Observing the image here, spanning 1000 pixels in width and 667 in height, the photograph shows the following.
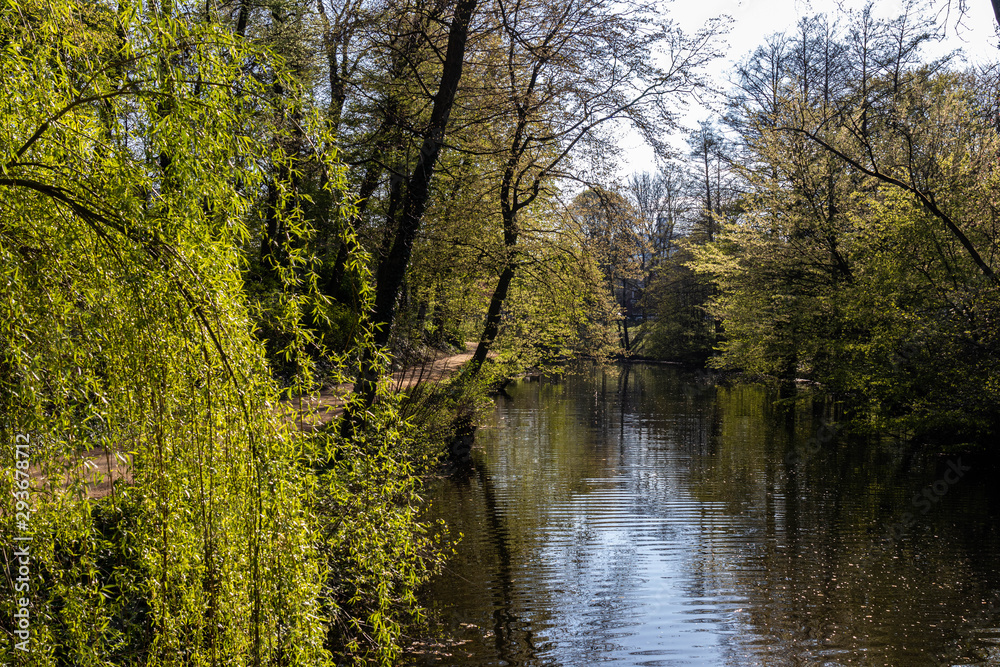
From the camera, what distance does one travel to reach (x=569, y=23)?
10.7 metres

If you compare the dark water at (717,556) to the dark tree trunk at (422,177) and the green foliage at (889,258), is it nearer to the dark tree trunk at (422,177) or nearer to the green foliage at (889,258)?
the green foliage at (889,258)

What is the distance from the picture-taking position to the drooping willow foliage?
2871mm

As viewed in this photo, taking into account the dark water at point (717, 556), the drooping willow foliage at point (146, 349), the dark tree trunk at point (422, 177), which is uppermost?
the dark tree trunk at point (422, 177)

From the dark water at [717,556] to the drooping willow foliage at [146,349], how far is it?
310cm

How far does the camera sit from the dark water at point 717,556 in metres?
6.11

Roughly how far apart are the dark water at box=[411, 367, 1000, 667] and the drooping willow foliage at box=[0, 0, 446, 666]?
10.2 feet

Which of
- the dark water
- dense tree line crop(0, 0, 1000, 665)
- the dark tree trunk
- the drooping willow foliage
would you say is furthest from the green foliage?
the drooping willow foliage

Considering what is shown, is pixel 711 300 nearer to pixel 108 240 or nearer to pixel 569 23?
pixel 569 23

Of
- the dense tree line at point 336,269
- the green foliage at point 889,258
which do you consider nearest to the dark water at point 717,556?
the dense tree line at point 336,269

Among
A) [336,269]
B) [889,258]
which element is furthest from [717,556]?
[336,269]

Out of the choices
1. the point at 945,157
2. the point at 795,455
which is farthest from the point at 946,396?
the point at 945,157

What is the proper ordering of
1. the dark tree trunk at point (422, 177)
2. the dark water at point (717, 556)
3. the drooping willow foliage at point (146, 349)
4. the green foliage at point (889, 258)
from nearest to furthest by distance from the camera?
the drooping willow foliage at point (146, 349), the dark water at point (717, 556), the dark tree trunk at point (422, 177), the green foliage at point (889, 258)

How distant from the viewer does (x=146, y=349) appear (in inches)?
117

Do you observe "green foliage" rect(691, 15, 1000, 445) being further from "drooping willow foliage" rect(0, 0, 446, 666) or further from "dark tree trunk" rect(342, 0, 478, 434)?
"drooping willow foliage" rect(0, 0, 446, 666)
